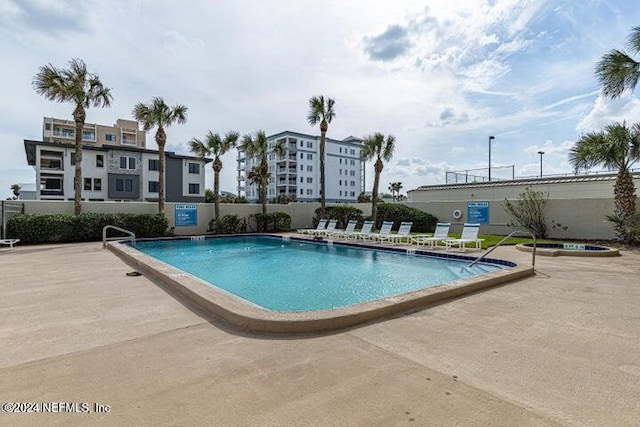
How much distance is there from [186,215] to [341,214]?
1012 cm

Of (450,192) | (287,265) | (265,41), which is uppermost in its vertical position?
(265,41)

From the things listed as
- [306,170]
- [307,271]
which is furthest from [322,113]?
[306,170]

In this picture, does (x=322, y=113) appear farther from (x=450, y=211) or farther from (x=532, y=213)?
(x=532, y=213)

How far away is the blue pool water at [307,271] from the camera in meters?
7.78

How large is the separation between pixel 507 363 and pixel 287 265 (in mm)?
8784

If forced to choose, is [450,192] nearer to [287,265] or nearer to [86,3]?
[287,265]

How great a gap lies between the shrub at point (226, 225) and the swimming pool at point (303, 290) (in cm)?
665

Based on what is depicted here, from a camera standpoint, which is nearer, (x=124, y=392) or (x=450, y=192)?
(x=124, y=392)

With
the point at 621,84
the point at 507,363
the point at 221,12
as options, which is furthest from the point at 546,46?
the point at 507,363

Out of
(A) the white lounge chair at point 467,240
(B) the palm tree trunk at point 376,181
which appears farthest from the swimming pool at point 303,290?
(B) the palm tree trunk at point 376,181

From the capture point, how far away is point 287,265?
39.0ft

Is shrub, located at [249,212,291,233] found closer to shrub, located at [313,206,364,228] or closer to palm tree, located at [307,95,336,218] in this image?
shrub, located at [313,206,364,228]

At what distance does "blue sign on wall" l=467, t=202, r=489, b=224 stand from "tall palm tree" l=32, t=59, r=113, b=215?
66.7 feet

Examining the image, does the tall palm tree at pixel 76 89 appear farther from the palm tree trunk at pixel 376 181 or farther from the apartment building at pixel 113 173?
the apartment building at pixel 113 173
